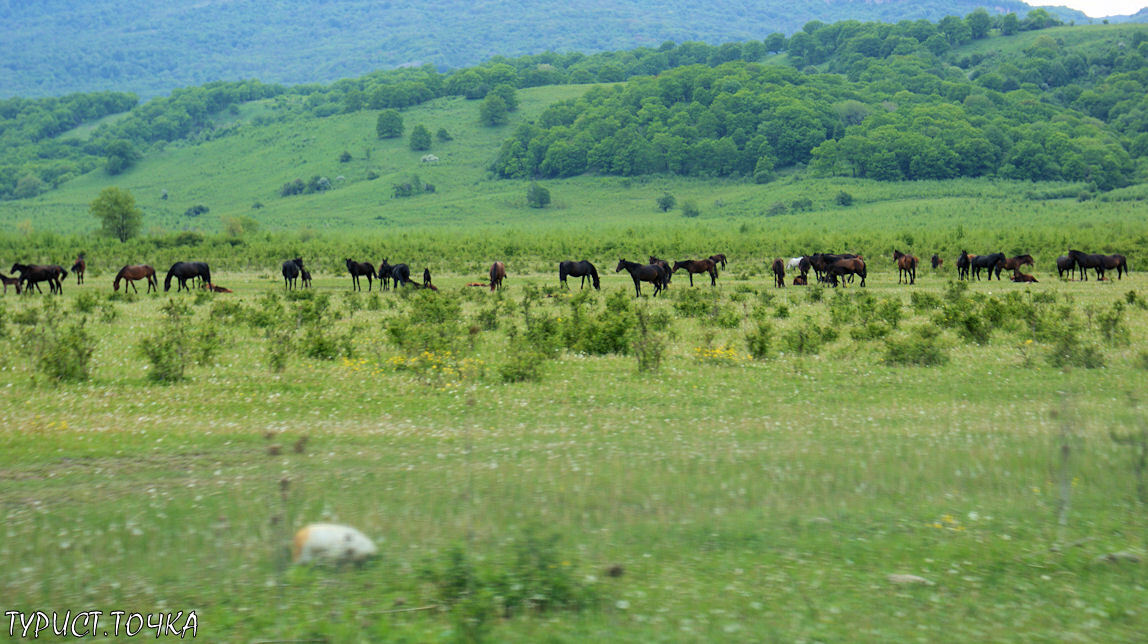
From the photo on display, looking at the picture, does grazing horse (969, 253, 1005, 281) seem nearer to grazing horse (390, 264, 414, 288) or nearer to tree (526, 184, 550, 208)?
grazing horse (390, 264, 414, 288)

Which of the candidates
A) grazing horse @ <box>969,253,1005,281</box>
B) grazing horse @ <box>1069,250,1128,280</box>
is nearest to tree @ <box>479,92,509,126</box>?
grazing horse @ <box>969,253,1005,281</box>

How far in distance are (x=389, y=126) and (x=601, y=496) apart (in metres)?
175

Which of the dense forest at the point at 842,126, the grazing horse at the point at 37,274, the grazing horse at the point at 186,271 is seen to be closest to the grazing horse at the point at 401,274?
the grazing horse at the point at 186,271

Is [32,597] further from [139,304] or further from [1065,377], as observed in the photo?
[139,304]

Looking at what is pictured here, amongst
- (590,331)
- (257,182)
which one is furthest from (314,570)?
(257,182)

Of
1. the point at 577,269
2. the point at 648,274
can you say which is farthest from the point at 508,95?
the point at 648,274

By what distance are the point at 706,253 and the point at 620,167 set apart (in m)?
85.8

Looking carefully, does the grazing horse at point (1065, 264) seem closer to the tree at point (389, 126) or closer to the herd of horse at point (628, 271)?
the herd of horse at point (628, 271)

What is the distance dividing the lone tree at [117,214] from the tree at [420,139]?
79392 mm

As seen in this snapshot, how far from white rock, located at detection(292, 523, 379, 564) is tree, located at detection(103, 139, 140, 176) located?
627 feet

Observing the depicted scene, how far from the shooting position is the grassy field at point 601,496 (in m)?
6.12

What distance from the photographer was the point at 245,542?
7.23m

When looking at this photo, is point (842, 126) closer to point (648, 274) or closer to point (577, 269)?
point (577, 269)

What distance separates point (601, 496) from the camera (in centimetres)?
837
